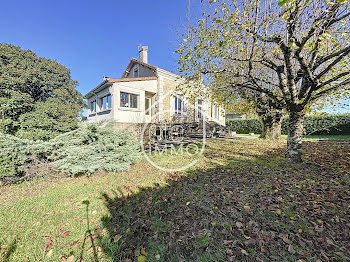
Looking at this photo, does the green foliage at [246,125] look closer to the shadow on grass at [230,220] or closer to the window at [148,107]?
the window at [148,107]

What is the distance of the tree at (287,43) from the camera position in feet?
13.3

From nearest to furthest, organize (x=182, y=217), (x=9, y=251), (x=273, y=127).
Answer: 1. (x=9, y=251)
2. (x=182, y=217)
3. (x=273, y=127)

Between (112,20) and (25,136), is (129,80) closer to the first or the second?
(112,20)

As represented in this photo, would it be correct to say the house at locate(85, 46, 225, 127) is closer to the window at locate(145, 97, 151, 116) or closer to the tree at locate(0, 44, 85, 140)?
the window at locate(145, 97, 151, 116)

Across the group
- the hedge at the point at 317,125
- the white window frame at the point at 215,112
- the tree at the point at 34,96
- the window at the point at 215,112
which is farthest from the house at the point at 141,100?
the hedge at the point at 317,125

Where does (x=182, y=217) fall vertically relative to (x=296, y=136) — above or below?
below

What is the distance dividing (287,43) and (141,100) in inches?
381

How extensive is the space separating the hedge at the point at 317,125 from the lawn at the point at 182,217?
381 inches

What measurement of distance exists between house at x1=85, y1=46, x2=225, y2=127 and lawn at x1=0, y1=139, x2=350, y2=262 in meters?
6.13

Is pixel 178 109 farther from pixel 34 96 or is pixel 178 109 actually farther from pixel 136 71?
pixel 34 96

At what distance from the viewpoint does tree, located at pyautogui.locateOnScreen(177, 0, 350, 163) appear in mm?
4047

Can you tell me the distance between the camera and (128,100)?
452 inches

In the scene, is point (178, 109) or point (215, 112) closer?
point (178, 109)

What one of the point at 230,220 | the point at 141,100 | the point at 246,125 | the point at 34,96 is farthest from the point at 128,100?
the point at 246,125
